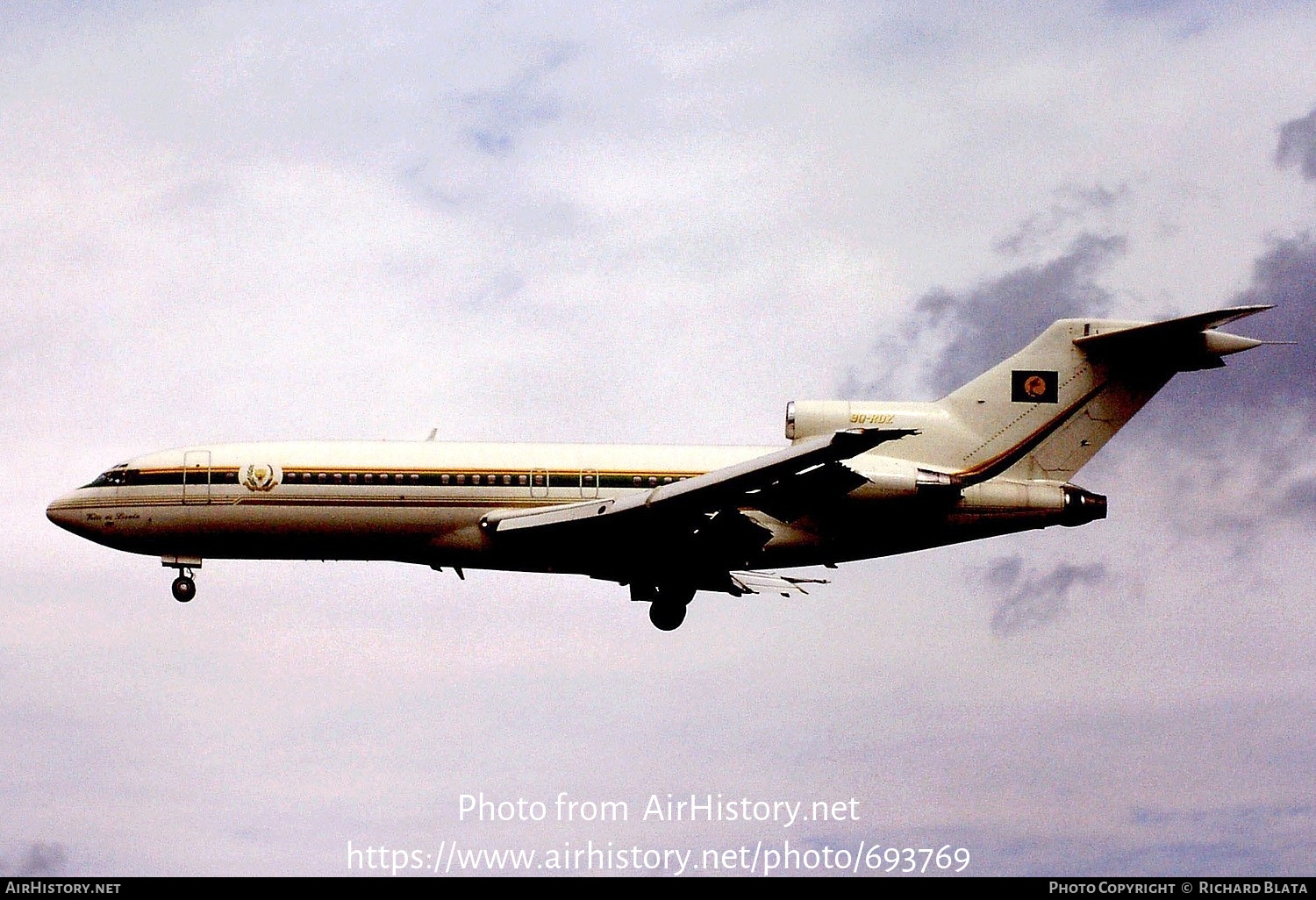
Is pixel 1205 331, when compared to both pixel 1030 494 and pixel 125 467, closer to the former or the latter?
pixel 1030 494

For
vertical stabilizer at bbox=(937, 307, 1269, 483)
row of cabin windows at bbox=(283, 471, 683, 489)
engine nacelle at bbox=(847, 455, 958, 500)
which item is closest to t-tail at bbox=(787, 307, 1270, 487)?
vertical stabilizer at bbox=(937, 307, 1269, 483)

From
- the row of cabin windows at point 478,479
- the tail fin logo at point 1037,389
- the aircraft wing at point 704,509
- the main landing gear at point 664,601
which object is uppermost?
the tail fin logo at point 1037,389

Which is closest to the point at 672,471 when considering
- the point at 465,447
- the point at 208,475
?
the point at 465,447

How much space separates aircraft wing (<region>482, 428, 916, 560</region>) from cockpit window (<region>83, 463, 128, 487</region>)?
8.45m

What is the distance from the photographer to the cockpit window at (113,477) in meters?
37.3

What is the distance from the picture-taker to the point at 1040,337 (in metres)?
36.7

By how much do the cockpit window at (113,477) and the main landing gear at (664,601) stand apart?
11.6m

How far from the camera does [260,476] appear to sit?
1422 inches

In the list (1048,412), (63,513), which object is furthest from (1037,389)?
(63,513)

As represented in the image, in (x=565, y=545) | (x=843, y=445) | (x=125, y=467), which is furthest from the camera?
(x=125, y=467)

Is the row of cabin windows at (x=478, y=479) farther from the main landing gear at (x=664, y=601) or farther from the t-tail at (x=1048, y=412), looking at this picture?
the t-tail at (x=1048, y=412)

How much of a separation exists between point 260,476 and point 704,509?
33.2 feet

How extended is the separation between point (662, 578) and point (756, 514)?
8.05 ft

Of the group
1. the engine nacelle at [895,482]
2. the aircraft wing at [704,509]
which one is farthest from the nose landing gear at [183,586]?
the engine nacelle at [895,482]
